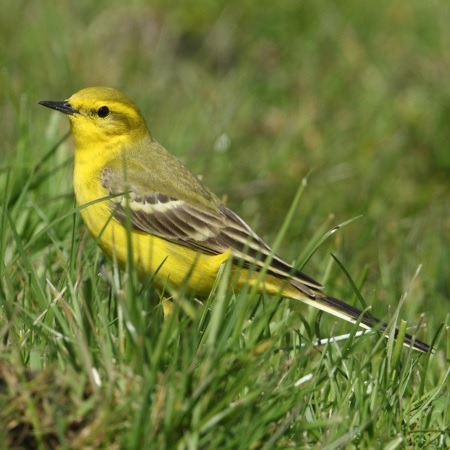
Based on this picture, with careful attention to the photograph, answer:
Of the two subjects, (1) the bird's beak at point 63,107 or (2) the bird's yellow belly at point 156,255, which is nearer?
(2) the bird's yellow belly at point 156,255

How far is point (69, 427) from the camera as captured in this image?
3.26m

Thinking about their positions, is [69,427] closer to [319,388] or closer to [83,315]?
[83,315]

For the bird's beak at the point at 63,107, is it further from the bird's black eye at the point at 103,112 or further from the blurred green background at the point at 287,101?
the blurred green background at the point at 287,101

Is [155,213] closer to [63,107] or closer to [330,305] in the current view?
[63,107]

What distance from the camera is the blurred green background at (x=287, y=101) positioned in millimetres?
6840

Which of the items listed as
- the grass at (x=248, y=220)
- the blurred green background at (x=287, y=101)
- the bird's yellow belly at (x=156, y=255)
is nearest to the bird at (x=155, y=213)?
the bird's yellow belly at (x=156, y=255)

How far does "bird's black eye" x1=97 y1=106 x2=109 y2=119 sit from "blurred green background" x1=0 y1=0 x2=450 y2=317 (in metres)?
0.53

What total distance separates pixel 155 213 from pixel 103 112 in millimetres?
748

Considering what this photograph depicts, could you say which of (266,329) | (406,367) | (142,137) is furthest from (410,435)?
(142,137)

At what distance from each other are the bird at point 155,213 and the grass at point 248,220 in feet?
0.54

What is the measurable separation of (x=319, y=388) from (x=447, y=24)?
6655 millimetres

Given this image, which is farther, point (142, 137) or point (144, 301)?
point (142, 137)

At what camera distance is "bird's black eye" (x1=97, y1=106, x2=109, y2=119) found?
5.64 metres

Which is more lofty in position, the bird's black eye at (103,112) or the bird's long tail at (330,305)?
the bird's black eye at (103,112)
